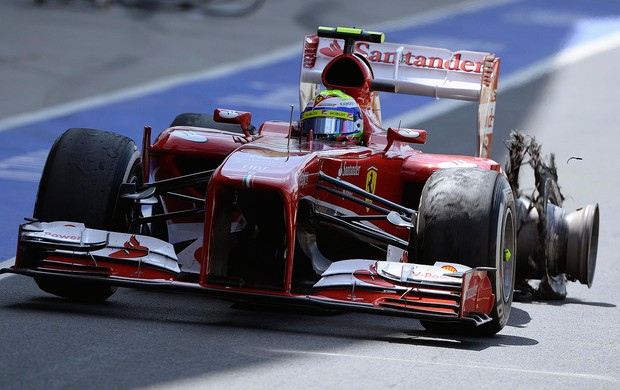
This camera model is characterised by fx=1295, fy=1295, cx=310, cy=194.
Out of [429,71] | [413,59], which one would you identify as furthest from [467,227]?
[413,59]

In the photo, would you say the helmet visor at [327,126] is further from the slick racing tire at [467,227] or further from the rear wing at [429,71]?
the rear wing at [429,71]

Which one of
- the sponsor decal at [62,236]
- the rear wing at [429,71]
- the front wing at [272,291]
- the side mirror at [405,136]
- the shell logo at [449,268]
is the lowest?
the front wing at [272,291]

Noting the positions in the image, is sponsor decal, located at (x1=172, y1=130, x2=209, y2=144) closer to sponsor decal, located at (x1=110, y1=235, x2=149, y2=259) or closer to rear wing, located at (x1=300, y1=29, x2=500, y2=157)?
sponsor decal, located at (x1=110, y1=235, x2=149, y2=259)

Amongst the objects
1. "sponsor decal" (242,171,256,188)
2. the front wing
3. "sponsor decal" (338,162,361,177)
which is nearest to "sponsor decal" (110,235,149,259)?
the front wing

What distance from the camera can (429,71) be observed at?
11.6 m

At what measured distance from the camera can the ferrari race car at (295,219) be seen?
7957 millimetres

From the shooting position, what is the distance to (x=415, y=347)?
777 cm

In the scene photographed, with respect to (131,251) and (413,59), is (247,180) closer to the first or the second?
(131,251)

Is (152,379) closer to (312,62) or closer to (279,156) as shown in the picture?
(279,156)

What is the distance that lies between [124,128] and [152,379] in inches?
430

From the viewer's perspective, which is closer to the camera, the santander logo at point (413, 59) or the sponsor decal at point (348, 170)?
the sponsor decal at point (348, 170)

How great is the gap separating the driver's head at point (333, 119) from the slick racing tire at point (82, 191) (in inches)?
57.8

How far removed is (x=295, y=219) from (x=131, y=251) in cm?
109

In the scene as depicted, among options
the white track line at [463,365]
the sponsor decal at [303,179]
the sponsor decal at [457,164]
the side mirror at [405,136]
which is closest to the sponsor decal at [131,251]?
the sponsor decal at [303,179]
